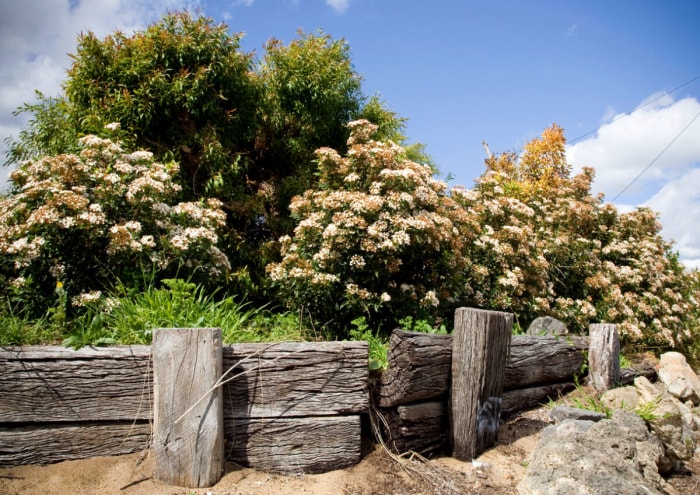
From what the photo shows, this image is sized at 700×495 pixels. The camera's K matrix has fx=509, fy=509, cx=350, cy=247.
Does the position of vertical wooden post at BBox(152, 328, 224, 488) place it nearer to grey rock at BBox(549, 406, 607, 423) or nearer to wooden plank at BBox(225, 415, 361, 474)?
wooden plank at BBox(225, 415, 361, 474)

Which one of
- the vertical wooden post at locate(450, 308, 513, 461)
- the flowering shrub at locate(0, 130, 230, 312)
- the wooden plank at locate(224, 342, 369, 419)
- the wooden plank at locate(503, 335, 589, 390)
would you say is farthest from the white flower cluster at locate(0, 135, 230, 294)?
the wooden plank at locate(503, 335, 589, 390)

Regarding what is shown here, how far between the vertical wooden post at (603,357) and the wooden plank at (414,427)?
2.34m

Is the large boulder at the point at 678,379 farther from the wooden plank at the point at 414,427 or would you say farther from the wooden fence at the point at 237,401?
the wooden fence at the point at 237,401

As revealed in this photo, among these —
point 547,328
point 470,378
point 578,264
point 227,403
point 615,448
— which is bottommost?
point 615,448

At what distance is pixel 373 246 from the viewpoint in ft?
14.4

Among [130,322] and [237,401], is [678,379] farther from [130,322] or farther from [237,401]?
[130,322]

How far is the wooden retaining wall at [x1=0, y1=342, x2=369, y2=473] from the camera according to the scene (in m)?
2.95

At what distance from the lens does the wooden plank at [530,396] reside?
4254mm

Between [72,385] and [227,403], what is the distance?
899mm

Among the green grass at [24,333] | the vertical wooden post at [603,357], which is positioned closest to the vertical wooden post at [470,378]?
the vertical wooden post at [603,357]

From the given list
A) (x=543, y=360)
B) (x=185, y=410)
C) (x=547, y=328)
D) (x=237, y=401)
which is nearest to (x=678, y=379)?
(x=547, y=328)

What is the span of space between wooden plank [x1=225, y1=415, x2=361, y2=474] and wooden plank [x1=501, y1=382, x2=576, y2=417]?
166cm

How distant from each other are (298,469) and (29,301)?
2.55 metres

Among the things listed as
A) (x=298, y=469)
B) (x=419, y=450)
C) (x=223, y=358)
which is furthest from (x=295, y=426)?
(x=419, y=450)
